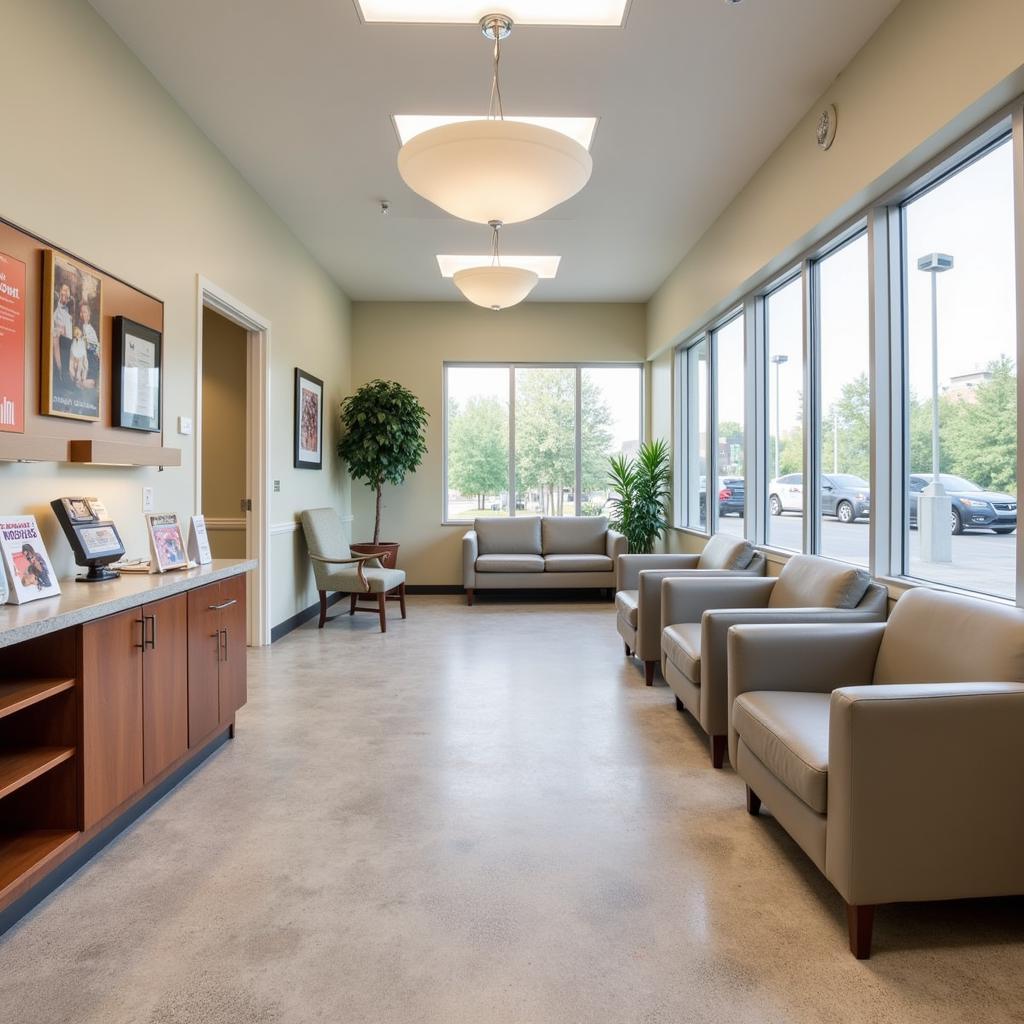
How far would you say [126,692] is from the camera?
2.33 m

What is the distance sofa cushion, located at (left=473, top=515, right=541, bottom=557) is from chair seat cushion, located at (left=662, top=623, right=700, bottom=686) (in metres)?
3.82

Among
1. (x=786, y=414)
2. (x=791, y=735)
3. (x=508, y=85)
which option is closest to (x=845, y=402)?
(x=786, y=414)

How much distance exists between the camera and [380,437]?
686 cm

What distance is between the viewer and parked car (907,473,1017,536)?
2598 millimetres

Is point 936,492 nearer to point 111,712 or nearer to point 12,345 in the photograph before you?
point 111,712

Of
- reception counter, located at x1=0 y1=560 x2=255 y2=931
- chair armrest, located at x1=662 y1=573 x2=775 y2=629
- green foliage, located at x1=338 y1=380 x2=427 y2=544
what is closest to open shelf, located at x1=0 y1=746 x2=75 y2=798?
reception counter, located at x1=0 y1=560 x2=255 y2=931

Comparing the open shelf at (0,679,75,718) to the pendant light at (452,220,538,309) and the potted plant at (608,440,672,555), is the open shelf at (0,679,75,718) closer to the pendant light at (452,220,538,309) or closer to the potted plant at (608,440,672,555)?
the pendant light at (452,220,538,309)

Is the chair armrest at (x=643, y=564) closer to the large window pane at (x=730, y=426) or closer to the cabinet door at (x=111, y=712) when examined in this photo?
the large window pane at (x=730, y=426)

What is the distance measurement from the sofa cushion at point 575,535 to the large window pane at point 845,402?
3661 millimetres

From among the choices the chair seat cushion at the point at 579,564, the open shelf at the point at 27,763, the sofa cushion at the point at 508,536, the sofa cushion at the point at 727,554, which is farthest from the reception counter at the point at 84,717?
the sofa cushion at the point at 508,536

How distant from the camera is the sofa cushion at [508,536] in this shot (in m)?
7.66

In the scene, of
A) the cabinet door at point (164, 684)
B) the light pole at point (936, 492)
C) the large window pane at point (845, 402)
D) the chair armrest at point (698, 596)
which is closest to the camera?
the cabinet door at point (164, 684)

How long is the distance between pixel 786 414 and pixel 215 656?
3574 mm

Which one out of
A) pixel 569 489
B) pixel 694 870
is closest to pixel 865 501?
pixel 694 870
